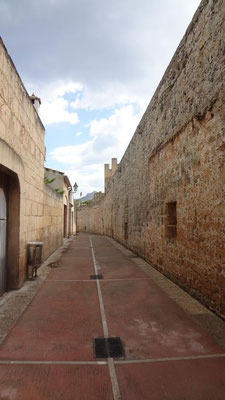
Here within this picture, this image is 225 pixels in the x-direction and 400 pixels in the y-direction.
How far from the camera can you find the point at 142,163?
8.02m

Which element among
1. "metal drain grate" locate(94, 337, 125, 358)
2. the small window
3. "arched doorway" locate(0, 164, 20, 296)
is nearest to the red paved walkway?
"metal drain grate" locate(94, 337, 125, 358)

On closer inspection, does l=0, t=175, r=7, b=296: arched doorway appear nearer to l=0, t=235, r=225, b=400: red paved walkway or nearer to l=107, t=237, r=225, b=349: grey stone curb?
l=0, t=235, r=225, b=400: red paved walkway

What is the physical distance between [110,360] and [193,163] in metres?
3.21

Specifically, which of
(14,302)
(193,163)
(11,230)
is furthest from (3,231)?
(193,163)

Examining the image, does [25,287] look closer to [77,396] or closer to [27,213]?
[27,213]

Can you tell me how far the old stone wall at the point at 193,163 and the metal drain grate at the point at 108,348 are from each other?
1.56 meters

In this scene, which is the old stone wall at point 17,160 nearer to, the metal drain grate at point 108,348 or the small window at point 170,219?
the metal drain grate at point 108,348

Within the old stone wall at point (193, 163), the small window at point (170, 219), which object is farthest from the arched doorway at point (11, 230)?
the small window at point (170, 219)

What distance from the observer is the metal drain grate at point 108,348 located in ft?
7.58

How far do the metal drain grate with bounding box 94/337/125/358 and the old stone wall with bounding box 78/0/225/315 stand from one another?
5.12 feet

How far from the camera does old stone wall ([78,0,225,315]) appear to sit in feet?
10.9

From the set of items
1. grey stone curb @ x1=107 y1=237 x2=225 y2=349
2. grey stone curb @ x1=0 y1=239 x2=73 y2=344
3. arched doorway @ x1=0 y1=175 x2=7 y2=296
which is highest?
arched doorway @ x1=0 y1=175 x2=7 y2=296

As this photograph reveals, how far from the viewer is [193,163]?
4.07 m

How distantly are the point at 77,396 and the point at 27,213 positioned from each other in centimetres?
362
